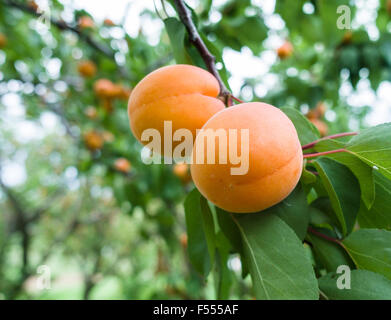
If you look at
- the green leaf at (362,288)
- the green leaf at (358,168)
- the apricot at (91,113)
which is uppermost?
the apricot at (91,113)

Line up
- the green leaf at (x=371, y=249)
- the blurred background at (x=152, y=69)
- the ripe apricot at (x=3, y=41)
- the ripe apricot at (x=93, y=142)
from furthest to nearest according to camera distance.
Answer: the ripe apricot at (x=3, y=41) → the ripe apricot at (x=93, y=142) → the blurred background at (x=152, y=69) → the green leaf at (x=371, y=249)

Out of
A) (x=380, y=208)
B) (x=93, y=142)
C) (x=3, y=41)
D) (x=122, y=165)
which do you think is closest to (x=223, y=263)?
(x=380, y=208)

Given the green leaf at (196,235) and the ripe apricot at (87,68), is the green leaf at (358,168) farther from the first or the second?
the ripe apricot at (87,68)

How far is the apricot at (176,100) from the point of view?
0.55 m

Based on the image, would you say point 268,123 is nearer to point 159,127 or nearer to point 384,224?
point 159,127

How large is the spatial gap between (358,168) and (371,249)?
14 cm

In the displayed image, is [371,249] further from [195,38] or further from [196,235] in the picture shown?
[195,38]

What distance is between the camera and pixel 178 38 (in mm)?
647

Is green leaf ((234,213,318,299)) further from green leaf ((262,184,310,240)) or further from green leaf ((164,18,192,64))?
green leaf ((164,18,192,64))

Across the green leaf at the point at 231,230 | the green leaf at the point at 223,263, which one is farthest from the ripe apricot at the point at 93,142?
the green leaf at the point at 231,230

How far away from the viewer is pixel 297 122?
24.6 inches

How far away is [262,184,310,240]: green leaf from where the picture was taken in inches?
21.7
